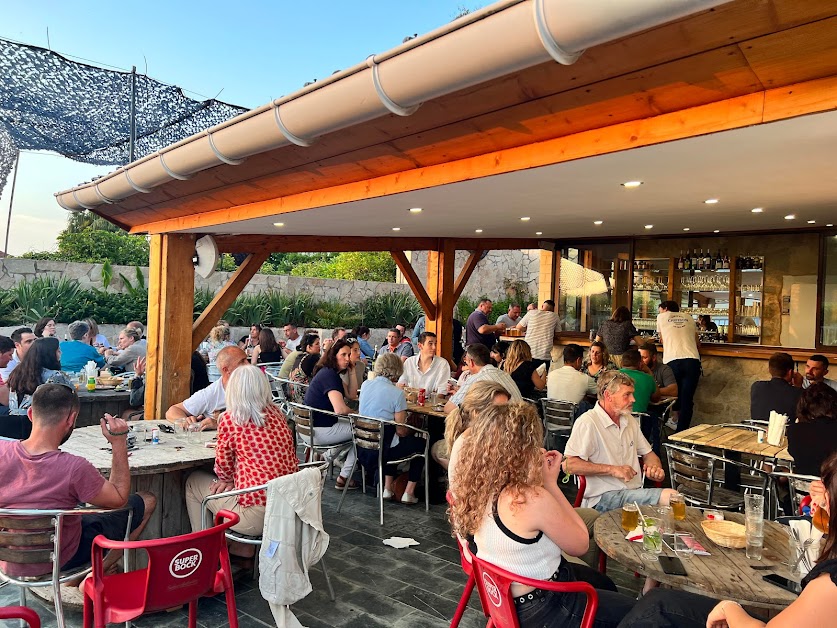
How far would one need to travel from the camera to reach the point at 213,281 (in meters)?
14.3

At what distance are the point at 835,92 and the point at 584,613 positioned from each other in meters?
1.94

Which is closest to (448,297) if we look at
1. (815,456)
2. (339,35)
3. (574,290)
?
(574,290)

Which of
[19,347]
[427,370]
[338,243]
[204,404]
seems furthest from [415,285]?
[19,347]

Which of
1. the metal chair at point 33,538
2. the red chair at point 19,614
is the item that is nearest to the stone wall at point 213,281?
the metal chair at point 33,538

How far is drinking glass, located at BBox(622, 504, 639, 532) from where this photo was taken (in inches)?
104

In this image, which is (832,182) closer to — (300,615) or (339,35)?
(300,615)

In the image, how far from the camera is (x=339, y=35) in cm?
3331

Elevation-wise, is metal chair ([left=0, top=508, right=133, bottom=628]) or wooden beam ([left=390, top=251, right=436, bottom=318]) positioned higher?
wooden beam ([left=390, top=251, right=436, bottom=318])

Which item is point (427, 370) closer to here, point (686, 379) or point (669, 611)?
point (686, 379)

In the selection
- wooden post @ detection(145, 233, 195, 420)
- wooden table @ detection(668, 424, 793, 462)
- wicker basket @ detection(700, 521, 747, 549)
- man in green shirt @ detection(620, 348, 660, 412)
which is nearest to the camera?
wicker basket @ detection(700, 521, 747, 549)

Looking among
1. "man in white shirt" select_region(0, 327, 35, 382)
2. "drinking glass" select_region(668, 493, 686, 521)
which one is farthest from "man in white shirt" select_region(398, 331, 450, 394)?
"drinking glass" select_region(668, 493, 686, 521)

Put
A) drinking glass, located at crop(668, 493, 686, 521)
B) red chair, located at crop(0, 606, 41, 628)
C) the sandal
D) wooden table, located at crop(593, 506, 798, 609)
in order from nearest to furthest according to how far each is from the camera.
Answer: red chair, located at crop(0, 606, 41, 628) → wooden table, located at crop(593, 506, 798, 609) → drinking glass, located at crop(668, 493, 686, 521) → the sandal

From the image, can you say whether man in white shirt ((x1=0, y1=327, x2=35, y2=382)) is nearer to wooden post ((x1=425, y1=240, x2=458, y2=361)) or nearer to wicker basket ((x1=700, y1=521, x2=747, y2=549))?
wooden post ((x1=425, y1=240, x2=458, y2=361))

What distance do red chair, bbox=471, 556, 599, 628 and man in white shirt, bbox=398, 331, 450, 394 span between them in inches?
176
